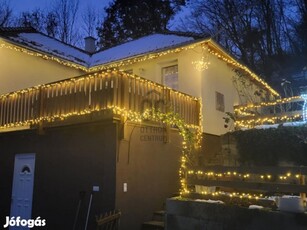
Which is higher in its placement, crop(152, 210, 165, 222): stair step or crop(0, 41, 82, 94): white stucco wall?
crop(0, 41, 82, 94): white stucco wall

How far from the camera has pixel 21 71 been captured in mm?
14242

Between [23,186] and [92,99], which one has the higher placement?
[92,99]

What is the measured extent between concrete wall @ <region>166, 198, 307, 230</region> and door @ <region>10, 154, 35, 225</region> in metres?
6.18

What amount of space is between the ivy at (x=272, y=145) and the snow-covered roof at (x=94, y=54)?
4179 mm

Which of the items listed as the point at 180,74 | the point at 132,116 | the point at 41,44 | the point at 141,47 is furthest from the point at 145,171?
the point at 41,44

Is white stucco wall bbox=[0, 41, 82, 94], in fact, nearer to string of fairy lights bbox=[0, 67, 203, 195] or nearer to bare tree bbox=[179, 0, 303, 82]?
string of fairy lights bbox=[0, 67, 203, 195]

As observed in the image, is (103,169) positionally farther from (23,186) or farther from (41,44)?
(41,44)

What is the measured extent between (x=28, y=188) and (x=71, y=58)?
6351mm

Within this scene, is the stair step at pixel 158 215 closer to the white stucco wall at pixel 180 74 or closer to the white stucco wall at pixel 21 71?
the white stucco wall at pixel 180 74

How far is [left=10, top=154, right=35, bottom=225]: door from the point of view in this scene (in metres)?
10.9

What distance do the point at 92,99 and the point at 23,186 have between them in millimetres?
4464

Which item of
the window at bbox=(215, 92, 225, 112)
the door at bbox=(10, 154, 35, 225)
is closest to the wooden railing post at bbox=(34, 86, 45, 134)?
the door at bbox=(10, 154, 35, 225)

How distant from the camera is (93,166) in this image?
937cm

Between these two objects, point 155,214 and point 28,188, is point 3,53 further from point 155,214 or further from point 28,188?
point 155,214
